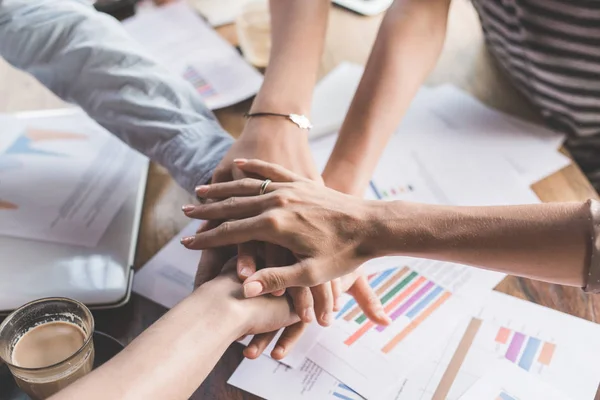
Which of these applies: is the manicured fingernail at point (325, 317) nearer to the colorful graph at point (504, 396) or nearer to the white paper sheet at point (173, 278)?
the white paper sheet at point (173, 278)

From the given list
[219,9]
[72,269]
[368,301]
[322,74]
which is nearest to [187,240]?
[72,269]

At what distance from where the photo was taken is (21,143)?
3.26ft

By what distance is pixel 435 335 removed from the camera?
2.43 ft

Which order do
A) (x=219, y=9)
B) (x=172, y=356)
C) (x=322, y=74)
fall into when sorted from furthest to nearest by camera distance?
1. (x=219, y=9)
2. (x=322, y=74)
3. (x=172, y=356)

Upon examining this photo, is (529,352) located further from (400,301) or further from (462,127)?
(462,127)

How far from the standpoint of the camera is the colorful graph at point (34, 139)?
3.20ft

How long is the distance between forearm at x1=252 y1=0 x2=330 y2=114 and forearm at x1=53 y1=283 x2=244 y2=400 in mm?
356

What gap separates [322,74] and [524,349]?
678 mm

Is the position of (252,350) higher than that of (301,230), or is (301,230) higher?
(301,230)

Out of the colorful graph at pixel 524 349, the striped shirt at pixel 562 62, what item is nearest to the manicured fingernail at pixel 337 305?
the colorful graph at pixel 524 349

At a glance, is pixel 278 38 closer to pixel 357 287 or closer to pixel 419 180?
pixel 419 180

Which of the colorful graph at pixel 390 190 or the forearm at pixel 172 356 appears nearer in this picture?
the forearm at pixel 172 356

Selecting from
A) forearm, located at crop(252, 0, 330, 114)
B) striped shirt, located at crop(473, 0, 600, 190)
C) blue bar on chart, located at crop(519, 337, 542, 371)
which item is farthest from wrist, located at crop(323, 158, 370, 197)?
striped shirt, located at crop(473, 0, 600, 190)

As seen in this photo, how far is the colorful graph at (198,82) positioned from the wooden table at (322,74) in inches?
2.6
